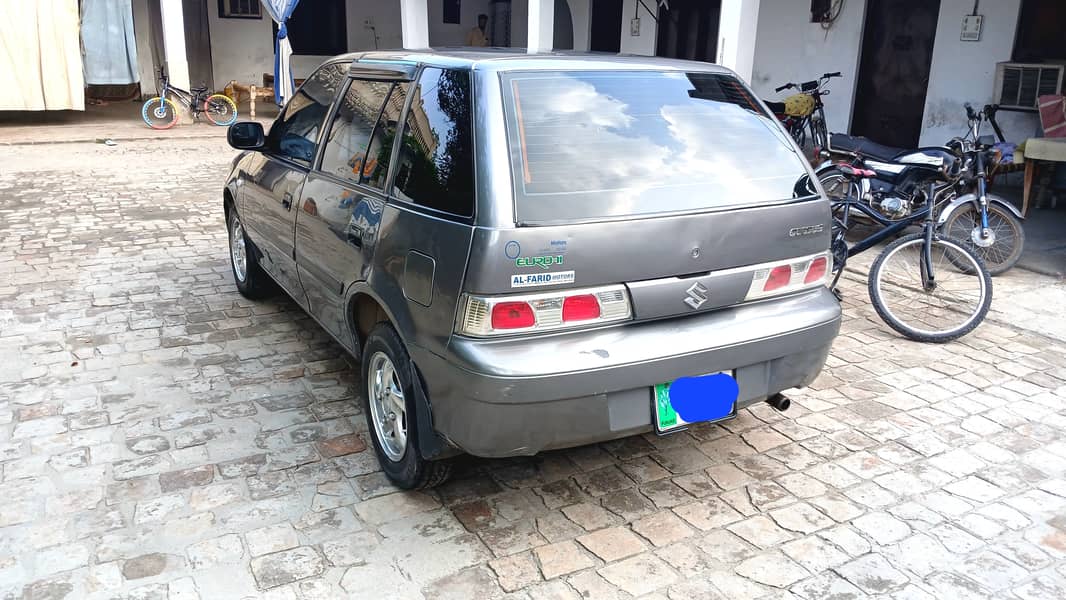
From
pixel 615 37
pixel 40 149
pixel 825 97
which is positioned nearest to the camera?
pixel 825 97

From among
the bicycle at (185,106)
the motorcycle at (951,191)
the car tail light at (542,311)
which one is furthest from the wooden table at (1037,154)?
the bicycle at (185,106)

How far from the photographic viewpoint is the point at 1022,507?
125 inches

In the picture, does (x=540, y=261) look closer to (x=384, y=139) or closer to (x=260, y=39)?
(x=384, y=139)

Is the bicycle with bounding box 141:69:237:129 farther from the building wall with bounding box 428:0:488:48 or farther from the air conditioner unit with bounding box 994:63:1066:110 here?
the air conditioner unit with bounding box 994:63:1066:110

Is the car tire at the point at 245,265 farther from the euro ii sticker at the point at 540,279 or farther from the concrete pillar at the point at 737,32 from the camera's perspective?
the concrete pillar at the point at 737,32

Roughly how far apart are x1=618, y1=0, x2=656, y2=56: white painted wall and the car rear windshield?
11376mm

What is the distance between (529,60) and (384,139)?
680 millimetres

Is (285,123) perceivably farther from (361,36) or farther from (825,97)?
(361,36)

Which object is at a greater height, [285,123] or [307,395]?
[285,123]

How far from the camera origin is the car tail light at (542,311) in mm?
2633

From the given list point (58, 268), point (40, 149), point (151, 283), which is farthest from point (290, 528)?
point (40, 149)

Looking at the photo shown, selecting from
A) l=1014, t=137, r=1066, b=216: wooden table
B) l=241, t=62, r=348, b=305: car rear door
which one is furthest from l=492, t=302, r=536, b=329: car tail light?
l=1014, t=137, r=1066, b=216: wooden table

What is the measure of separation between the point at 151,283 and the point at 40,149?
8.02m

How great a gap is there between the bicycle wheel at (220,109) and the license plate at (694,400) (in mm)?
13863
